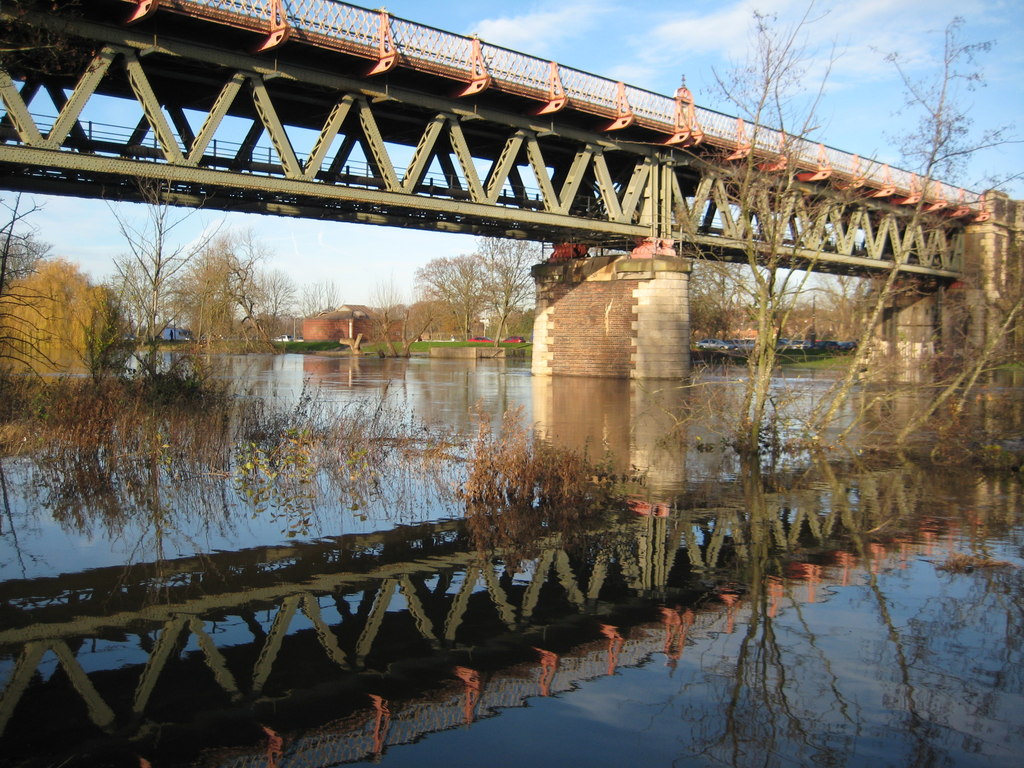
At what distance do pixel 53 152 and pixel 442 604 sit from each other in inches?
644

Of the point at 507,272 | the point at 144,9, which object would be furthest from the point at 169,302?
the point at 507,272

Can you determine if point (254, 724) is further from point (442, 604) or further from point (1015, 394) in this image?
point (1015, 394)

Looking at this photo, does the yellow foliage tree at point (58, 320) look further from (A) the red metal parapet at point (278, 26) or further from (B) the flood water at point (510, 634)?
(A) the red metal parapet at point (278, 26)

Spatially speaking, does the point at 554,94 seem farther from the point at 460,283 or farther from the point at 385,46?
the point at 460,283

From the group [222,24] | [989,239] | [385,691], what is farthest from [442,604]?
[989,239]

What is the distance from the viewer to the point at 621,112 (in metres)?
28.2

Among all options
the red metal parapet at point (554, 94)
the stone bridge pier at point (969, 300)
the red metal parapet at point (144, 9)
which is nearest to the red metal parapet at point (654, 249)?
the red metal parapet at point (554, 94)

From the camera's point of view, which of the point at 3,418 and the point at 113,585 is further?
the point at 3,418

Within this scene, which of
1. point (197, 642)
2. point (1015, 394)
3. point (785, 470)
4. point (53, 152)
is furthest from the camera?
point (1015, 394)

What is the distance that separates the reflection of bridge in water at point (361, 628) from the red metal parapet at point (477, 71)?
18504 millimetres

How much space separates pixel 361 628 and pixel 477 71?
69.7 ft

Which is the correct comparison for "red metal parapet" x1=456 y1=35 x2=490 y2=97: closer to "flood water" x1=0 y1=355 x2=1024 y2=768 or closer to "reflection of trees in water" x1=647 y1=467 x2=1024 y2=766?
"flood water" x1=0 y1=355 x2=1024 y2=768

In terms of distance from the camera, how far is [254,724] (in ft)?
13.2

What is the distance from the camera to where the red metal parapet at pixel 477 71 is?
2361 cm
